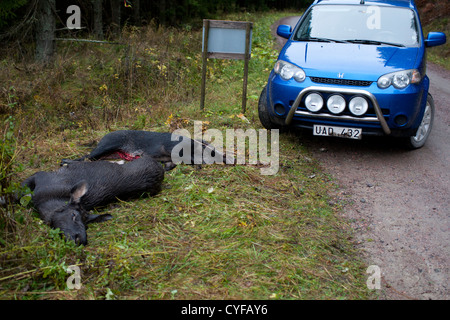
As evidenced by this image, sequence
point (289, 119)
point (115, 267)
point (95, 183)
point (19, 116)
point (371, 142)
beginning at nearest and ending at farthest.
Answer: point (115, 267), point (95, 183), point (289, 119), point (371, 142), point (19, 116)

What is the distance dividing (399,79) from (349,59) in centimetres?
76

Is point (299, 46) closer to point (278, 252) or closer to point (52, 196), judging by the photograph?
point (278, 252)

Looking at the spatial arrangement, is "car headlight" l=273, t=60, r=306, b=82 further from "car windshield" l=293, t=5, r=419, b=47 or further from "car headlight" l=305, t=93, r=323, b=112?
"car windshield" l=293, t=5, r=419, b=47

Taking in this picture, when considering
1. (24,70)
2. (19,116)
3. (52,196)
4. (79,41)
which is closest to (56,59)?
(24,70)

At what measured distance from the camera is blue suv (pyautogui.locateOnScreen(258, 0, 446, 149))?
598cm

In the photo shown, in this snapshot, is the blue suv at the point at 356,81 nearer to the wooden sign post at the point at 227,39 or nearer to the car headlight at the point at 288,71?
the car headlight at the point at 288,71

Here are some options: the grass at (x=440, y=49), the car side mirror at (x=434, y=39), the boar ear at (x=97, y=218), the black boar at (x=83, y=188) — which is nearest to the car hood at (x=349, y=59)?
the car side mirror at (x=434, y=39)

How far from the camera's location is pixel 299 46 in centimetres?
689

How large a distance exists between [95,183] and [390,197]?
3.57 m

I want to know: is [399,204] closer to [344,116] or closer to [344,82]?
[344,116]

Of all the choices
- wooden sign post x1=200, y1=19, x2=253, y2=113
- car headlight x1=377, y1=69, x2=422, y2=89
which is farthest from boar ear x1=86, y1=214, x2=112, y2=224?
wooden sign post x1=200, y1=19, x2=253, y2=113

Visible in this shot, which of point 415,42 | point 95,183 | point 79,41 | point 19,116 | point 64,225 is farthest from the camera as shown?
point 79,41

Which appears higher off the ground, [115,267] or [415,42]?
[415,42]

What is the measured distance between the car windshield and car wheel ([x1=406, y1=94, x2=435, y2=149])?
111 centimetres
